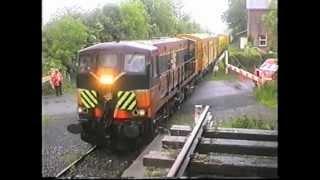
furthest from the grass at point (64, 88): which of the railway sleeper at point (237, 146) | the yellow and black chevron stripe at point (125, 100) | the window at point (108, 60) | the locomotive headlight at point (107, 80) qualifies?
the railway sleeper at point (237, 146)

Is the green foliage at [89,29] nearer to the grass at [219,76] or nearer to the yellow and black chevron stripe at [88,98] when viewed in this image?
the grass at [219,76]

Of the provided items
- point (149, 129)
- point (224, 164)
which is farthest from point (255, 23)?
point (224, 164)

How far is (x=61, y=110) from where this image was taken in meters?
18.3

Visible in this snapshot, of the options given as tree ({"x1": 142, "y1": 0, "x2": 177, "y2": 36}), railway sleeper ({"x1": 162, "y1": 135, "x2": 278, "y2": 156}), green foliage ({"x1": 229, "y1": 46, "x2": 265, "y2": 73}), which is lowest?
railway sleeper ({"x1": 162, "y1": 135, "x2": 278, "y2": 156})

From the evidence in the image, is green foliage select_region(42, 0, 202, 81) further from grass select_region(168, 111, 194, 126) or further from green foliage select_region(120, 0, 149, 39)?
grass select_region(168, 111, 194, 126)

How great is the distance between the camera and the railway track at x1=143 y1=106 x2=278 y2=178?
7.38 m

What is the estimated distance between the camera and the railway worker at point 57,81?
21.4 m

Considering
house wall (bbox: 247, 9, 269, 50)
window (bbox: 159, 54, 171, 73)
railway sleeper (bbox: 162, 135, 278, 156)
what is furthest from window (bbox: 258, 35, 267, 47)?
railway sleeper (bbox: 162, 135, 278, 156)

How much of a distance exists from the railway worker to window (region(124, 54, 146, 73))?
393 inches
